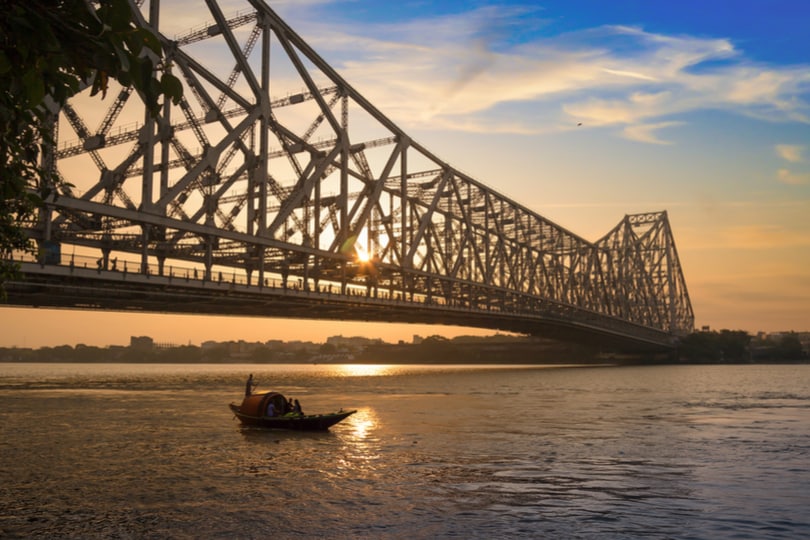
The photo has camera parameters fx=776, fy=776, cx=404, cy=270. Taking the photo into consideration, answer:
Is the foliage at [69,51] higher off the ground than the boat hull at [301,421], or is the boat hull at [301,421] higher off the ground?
the foliage at [69,51]

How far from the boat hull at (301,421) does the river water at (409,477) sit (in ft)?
1.63

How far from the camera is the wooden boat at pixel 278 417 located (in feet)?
115

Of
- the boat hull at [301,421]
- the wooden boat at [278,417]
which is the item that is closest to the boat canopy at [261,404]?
the wooden boat at [278,417]

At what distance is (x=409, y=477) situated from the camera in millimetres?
23094

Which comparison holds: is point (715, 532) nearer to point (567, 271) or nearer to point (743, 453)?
point (743, 453)

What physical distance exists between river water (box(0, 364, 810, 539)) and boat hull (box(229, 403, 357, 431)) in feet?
1.63

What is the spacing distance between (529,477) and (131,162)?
43109 mm

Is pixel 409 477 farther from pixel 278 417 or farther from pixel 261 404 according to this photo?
pixel 261 404

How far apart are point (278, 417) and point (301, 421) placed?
1251mm

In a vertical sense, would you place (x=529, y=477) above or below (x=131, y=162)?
below

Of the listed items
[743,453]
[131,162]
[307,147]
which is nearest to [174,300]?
[131,162]

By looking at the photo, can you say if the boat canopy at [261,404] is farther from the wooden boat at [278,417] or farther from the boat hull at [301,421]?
the boat hull at [301,421]

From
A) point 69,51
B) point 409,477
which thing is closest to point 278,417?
point 409,477

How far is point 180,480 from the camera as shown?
2227 centimetres
